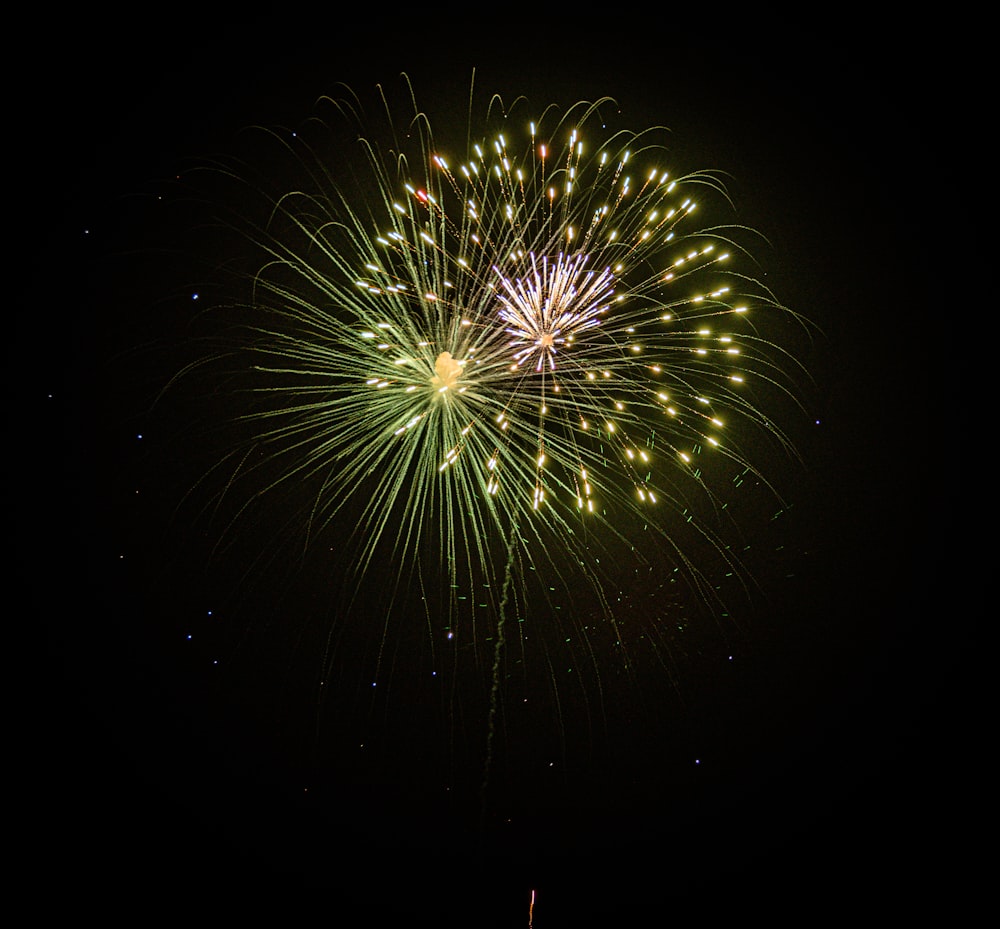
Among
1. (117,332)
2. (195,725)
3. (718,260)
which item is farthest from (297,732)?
(718,260)

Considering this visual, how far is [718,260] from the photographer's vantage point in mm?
1110

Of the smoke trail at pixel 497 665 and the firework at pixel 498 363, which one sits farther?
the smoke trail at pixel 497 665

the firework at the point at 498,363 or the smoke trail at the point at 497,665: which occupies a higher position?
the firework at the point at 498,363

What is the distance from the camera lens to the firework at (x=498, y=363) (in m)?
1.01

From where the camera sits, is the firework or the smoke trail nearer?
the firework

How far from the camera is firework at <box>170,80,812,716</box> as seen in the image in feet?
3.33

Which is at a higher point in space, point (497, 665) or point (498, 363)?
point (498, 363)

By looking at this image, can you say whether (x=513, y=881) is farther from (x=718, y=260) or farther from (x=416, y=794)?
(x=718, y=260)

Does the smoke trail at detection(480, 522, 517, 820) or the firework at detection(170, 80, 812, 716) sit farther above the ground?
the firework at detection(170, 80, 812, 716)

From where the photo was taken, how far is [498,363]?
0.99 metres

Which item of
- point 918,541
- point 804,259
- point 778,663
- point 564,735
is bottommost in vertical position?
point 564,735

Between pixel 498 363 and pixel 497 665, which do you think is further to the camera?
pixel 497 665

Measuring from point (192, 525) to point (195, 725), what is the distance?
0.42 metres

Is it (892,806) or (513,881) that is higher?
(892,806)
